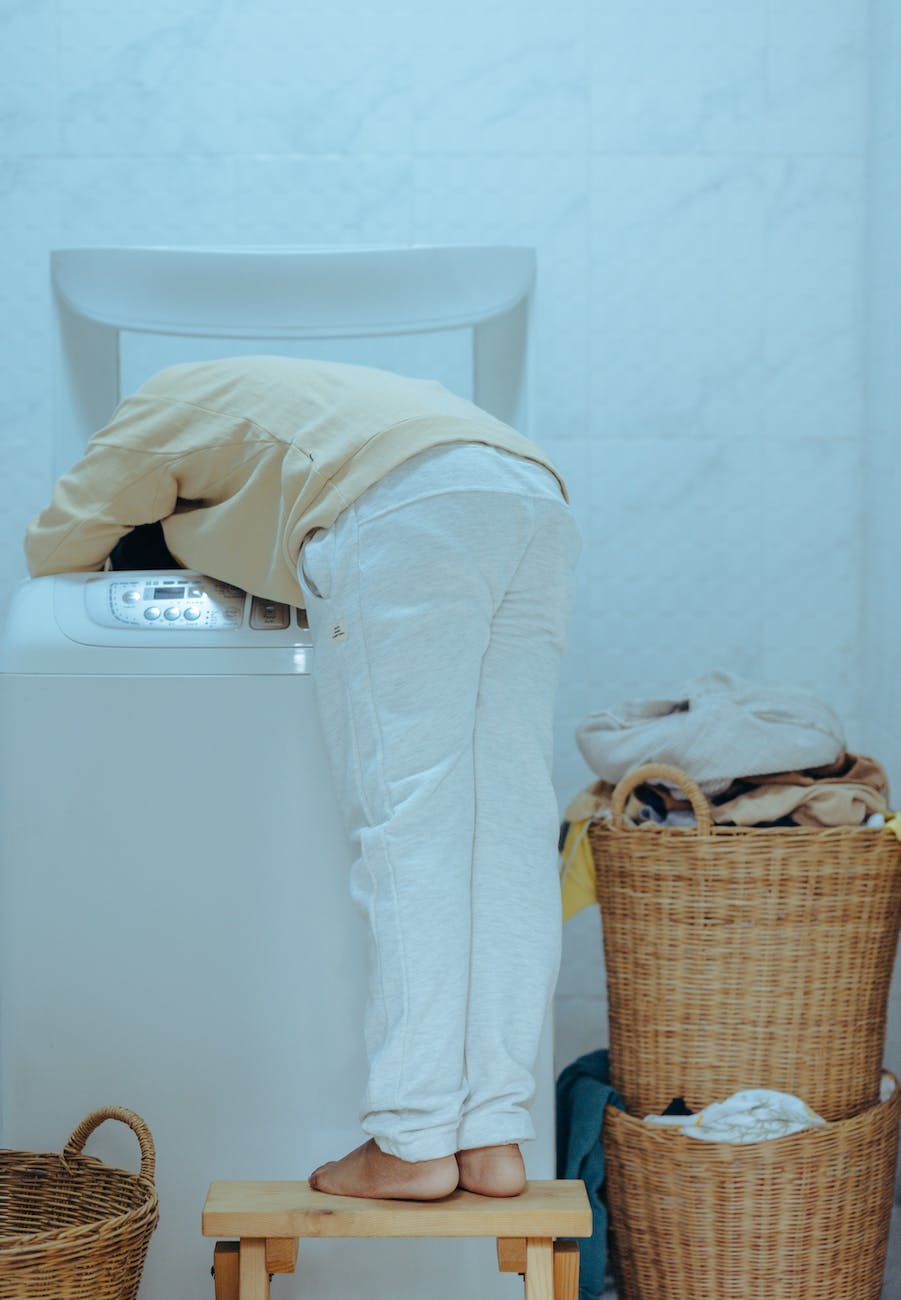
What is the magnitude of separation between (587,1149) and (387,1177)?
540 millimetres

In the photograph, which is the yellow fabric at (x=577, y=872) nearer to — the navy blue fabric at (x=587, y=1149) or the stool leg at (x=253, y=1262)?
the navy blue fabric at (x=587, y=1149)

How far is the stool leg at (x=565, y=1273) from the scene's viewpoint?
1.28m

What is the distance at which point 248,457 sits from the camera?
1428mm

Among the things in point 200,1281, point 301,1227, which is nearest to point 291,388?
point 301,1227

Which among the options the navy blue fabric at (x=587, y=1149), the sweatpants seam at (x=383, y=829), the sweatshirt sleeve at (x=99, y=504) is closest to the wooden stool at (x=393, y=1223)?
the sweatpants seam at (x=383, y=829)

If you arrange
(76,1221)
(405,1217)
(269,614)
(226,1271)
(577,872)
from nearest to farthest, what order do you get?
(405,1217) < (226,1271) < (76,1221) < (269,614) < (577,872)

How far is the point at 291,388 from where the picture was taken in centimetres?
143

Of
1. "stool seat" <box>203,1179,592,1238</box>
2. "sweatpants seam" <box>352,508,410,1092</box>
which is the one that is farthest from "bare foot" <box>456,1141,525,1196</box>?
"sweatpants seam" <box>352,508,410,1092</box>

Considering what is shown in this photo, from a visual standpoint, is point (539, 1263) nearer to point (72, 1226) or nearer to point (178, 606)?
point (72, 1226)

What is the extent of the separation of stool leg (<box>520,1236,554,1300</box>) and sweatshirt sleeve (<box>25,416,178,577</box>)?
2.69 feet

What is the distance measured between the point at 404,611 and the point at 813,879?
68 centimetres

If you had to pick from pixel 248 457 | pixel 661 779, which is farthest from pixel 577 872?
pixel 248 457

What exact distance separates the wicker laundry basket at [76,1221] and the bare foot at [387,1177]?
0.59 ft

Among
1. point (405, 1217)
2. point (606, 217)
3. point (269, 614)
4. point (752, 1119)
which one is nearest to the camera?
point (405, 1217)
